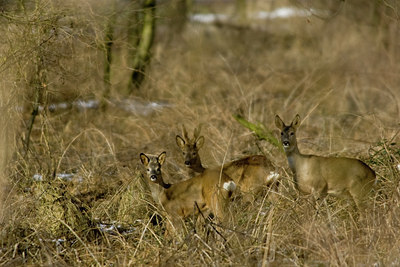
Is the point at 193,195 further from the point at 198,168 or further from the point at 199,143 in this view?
the point at 199,143

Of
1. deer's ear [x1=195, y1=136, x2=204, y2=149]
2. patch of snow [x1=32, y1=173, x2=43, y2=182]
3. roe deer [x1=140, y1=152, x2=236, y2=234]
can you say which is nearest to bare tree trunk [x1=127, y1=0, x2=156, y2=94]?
deer's ear [x1=195, y1=136, x2=204, y2=149]

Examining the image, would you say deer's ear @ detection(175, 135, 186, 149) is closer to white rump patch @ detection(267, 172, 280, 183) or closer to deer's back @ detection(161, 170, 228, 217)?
deer's back @ detection(161, 170, 228, 217)

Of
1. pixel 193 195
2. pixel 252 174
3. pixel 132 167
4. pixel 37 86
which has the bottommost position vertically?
pixel 132 167

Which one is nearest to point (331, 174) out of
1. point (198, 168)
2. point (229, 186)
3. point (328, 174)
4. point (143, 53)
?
point (328, 174)

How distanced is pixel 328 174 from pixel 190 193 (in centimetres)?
137

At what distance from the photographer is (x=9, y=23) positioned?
6.63 metres

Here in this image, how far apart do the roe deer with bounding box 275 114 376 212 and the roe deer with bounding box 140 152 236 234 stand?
79 centimetres

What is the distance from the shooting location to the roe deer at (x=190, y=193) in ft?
22.0

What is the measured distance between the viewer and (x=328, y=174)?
7.12 meters

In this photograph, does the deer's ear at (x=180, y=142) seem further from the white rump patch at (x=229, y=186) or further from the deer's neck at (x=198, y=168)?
the white rump patch at (x=229, y=186)

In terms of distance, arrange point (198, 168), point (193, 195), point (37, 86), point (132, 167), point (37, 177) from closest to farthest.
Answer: point (193, 195)
point (37, 86)
point (37, 177)
point (132, 167)
point (198, 168)

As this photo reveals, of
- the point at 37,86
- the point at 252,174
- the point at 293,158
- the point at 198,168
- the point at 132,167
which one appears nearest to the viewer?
the point at 252,174

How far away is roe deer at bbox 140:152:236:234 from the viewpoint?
670cm

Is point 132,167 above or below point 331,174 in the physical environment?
below
